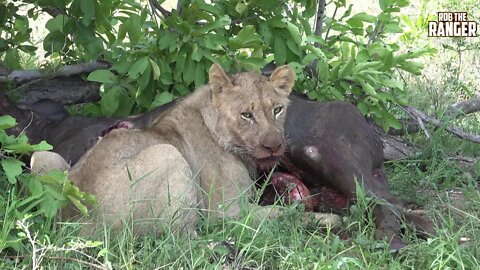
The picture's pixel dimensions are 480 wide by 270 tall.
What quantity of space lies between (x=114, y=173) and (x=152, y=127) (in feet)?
2.00

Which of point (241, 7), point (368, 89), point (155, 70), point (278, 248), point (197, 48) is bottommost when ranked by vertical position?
point (278, 248)

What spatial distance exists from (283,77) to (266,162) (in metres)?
0.54

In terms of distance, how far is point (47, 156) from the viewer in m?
5.28

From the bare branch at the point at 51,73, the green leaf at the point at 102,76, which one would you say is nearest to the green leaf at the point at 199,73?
the green leaf at the point at 102,76

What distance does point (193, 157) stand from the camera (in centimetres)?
539

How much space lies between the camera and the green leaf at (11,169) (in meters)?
4.29

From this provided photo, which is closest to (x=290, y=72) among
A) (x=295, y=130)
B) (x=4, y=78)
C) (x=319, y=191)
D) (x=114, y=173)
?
(x=295, y=130)

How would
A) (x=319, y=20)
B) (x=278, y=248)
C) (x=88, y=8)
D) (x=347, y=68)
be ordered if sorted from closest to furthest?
(x=278, y=248)
(x=88, y=8)
(x=347, y=68)
(x=319, y=20)

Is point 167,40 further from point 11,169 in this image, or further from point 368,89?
point 11,169

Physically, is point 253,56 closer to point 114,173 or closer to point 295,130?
point 295,130

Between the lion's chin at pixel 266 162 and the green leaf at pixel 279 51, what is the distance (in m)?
1.12

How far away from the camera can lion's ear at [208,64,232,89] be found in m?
5.39
